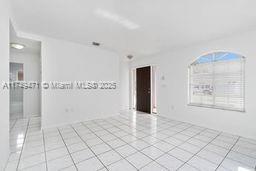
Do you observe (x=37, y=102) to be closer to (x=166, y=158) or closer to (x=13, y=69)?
(x=13, y=69)

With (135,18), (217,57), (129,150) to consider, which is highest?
(135,18)

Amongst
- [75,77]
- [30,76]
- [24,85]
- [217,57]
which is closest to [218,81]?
[217,57]

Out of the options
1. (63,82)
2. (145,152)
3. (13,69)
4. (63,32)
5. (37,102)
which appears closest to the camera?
(145,152)

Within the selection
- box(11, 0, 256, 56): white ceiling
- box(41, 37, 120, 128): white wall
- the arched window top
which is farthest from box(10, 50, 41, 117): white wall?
the arched window top

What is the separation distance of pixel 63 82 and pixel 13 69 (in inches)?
94.3

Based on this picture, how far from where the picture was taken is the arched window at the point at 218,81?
308cm

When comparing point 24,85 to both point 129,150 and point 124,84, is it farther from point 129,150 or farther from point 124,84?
point 129,150

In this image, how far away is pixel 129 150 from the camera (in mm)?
2293

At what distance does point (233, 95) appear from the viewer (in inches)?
124

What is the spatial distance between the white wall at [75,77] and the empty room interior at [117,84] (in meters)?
0.03

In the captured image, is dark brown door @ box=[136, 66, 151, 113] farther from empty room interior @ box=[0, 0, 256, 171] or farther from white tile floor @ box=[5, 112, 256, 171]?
white tile floor @ box=[5, 112, 256, 171]

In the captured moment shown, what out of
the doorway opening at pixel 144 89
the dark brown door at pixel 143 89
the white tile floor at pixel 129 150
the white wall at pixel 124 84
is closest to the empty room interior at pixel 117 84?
the white tile floor at pixel 129 150

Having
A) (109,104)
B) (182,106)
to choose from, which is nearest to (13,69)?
(109,104)

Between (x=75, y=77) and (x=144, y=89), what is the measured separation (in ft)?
10.1
